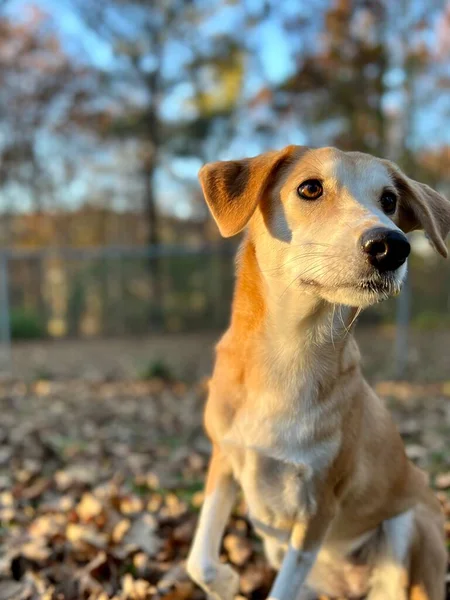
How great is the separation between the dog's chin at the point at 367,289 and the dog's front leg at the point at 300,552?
0.77m

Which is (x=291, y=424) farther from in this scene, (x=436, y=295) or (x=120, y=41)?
(x=120, y=41)

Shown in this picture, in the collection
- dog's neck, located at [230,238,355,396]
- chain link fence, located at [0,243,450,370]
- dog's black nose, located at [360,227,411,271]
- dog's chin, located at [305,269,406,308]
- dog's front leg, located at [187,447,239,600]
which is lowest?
chain link fence, located at [0,243,450,370]

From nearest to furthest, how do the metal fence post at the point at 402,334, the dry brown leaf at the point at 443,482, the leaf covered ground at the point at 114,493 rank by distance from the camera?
1. the leaf covered ground at the point at 114,493
2. the dry brown leaf at the point at 443,482
3. the metal fence post at the point at 402,334

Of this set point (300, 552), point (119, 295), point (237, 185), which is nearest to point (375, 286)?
point (237, 185)

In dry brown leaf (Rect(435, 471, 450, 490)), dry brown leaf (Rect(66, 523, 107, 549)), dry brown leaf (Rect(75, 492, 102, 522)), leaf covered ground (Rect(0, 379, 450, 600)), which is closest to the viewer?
leaf covered ground (Rect(0, 379, 450, 600))

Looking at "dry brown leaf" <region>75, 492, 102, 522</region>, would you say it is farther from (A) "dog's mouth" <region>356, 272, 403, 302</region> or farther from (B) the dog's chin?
(A) "dog's mouth" <region>356, 272, 403, 302</region>

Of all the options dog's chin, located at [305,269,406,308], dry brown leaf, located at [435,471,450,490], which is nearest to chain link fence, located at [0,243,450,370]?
dry brown leaf, located at [435,471,450,490]

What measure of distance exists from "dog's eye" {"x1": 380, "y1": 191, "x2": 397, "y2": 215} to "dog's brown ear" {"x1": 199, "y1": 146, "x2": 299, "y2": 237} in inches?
14.9

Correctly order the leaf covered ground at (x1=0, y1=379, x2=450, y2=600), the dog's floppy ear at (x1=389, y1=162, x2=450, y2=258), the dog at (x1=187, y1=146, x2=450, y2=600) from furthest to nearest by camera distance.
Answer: the leaf covered ground at (x1=0, y1=379, x2=450, y2=600)
the dog's floppy ear at (x1=389, y1=162, x2=450, y2=258)
the dog at (x1=187, y1=146, x2=450, y2=600)

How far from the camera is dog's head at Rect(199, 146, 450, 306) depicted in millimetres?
1811

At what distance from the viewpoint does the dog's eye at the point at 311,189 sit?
2.07m

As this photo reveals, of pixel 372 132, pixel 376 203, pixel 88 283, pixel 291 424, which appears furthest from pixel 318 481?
pixel 372 132

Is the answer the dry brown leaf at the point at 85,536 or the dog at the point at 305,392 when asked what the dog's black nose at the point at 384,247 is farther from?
the dry brown leaf at the point at 85,536

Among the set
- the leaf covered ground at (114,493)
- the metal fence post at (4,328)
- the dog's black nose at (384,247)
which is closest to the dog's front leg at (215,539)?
the leaf covered ground at (114,493)
